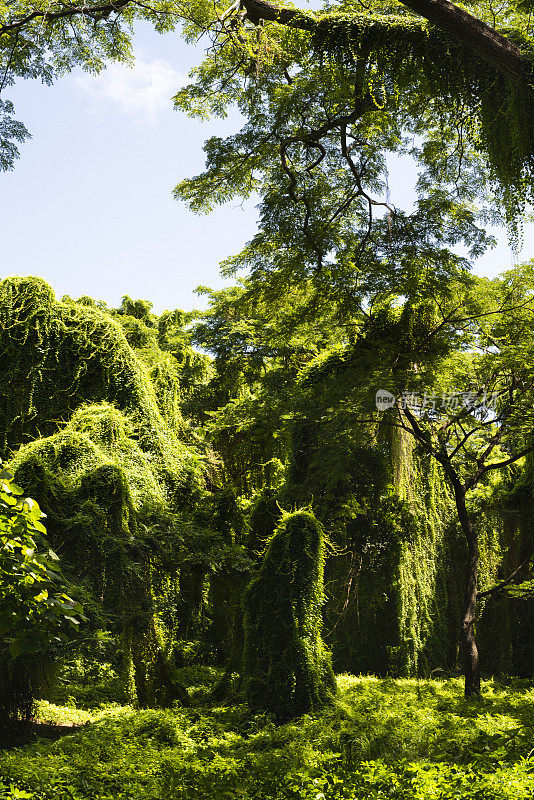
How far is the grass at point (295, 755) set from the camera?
445 cm

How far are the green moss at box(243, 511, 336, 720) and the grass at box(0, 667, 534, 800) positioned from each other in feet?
1.27

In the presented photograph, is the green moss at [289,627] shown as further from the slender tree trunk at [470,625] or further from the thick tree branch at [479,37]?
the thick tree branch at [479,37]

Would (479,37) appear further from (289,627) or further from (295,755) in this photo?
(289,627)

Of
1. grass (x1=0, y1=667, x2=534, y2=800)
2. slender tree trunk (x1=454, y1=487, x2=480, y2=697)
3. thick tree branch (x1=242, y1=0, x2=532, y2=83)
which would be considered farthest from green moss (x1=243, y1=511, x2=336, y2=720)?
thick tree branch (x1=242, y1=0, x2=532, y2=83)

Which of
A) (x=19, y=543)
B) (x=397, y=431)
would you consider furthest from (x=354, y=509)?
(x=19, y=543)

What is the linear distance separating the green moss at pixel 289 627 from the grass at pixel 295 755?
39cm

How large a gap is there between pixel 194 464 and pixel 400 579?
5464mm

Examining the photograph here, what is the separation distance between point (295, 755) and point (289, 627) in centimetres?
340

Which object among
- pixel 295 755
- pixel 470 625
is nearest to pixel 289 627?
pixel 470 625

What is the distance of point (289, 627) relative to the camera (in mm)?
9000

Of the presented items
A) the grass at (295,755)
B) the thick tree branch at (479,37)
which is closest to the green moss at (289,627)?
the grass at (295,755)

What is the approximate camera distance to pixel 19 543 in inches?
112

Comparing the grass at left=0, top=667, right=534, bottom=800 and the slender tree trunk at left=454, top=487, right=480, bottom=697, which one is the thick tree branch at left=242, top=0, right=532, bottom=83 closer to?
the grass at left=0, top=667, right=534, bottom=800

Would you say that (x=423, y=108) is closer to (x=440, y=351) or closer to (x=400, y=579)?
(x=440, y=351)
